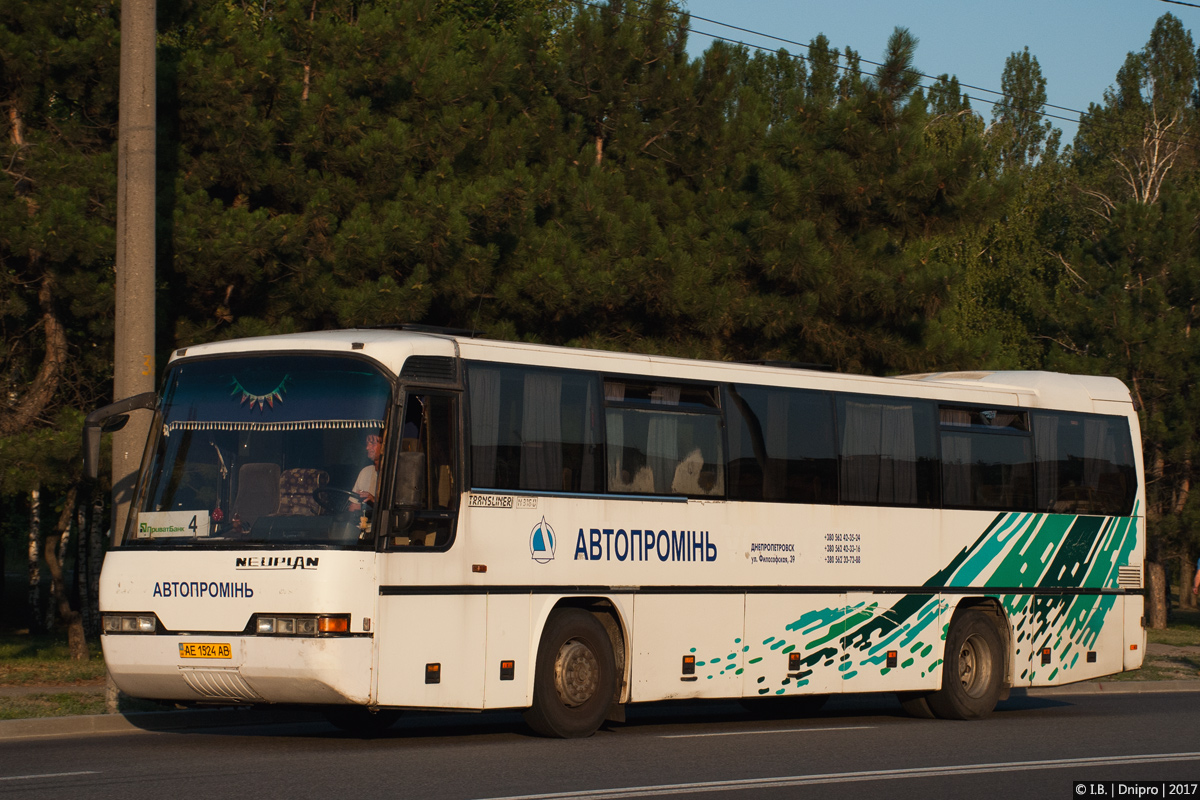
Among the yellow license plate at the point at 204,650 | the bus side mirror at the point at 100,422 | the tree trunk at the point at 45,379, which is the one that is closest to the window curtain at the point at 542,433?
the yellow license plate at the point at 204,650

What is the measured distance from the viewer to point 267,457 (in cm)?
1115

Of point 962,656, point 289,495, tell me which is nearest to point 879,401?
point 962,656

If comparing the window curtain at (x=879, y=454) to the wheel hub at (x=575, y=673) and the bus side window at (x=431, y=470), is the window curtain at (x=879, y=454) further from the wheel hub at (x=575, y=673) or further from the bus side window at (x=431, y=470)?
the bus side window at (x=431, y=470)

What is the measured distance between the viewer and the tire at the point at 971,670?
619 inches

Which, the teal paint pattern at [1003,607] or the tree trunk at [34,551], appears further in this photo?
the tree trunk at [34,551]

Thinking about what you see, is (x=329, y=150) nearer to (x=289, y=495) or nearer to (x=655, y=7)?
(x=655, y=7)

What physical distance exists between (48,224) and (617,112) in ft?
33.0

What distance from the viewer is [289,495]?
11023mm

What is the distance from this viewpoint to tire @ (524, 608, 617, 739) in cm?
1210

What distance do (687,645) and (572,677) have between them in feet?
4.33

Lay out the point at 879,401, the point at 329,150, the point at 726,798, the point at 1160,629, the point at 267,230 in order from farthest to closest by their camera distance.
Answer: the point at 1160,629
the point at 329,150
the point at 267,230
the point at 879,401
the point at 726,798

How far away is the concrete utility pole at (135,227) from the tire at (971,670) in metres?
8.19

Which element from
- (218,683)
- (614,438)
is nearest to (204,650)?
(218,683)

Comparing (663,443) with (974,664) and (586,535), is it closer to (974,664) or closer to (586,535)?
(586,535)
